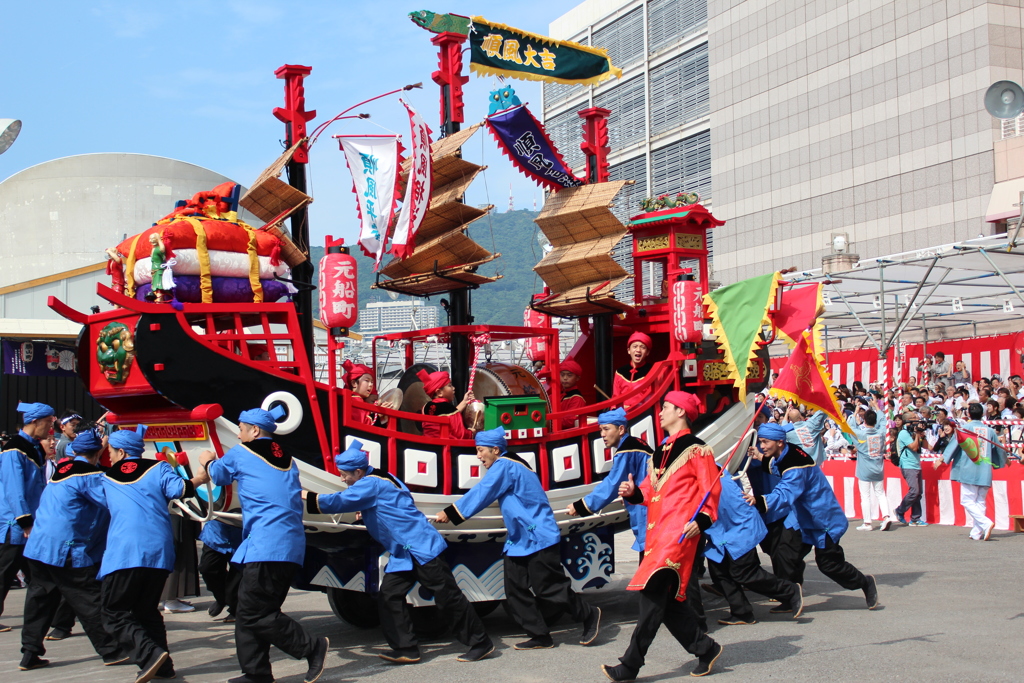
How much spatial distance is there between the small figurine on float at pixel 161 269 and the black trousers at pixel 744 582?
4.79m

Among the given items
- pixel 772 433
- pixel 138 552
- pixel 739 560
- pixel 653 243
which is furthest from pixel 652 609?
pixel 653 243

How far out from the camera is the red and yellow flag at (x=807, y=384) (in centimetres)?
864

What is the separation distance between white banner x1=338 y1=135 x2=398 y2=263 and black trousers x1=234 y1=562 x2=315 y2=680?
3.39 m

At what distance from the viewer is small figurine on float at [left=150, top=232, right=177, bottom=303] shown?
283 inches

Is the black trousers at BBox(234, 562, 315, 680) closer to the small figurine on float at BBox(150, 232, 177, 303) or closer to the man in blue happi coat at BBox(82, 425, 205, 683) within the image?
the man in blue happi coat at BBox(82, 425, 205, 683)

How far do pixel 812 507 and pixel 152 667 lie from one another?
5.27 metres

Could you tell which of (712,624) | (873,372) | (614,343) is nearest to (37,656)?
(712,624)

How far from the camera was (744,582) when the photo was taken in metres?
7.96

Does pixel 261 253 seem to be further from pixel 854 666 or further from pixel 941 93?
pixel 941 93

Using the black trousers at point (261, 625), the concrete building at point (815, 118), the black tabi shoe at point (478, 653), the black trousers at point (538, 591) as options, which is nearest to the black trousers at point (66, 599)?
the black trousers at point (261, 625)

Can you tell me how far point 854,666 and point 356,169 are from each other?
18.6 feet

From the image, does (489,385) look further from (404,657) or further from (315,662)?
(315,662)

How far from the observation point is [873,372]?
77.9 ft

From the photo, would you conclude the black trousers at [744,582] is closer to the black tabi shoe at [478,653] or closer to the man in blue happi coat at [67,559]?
the black tabi shoe at [478,653]
